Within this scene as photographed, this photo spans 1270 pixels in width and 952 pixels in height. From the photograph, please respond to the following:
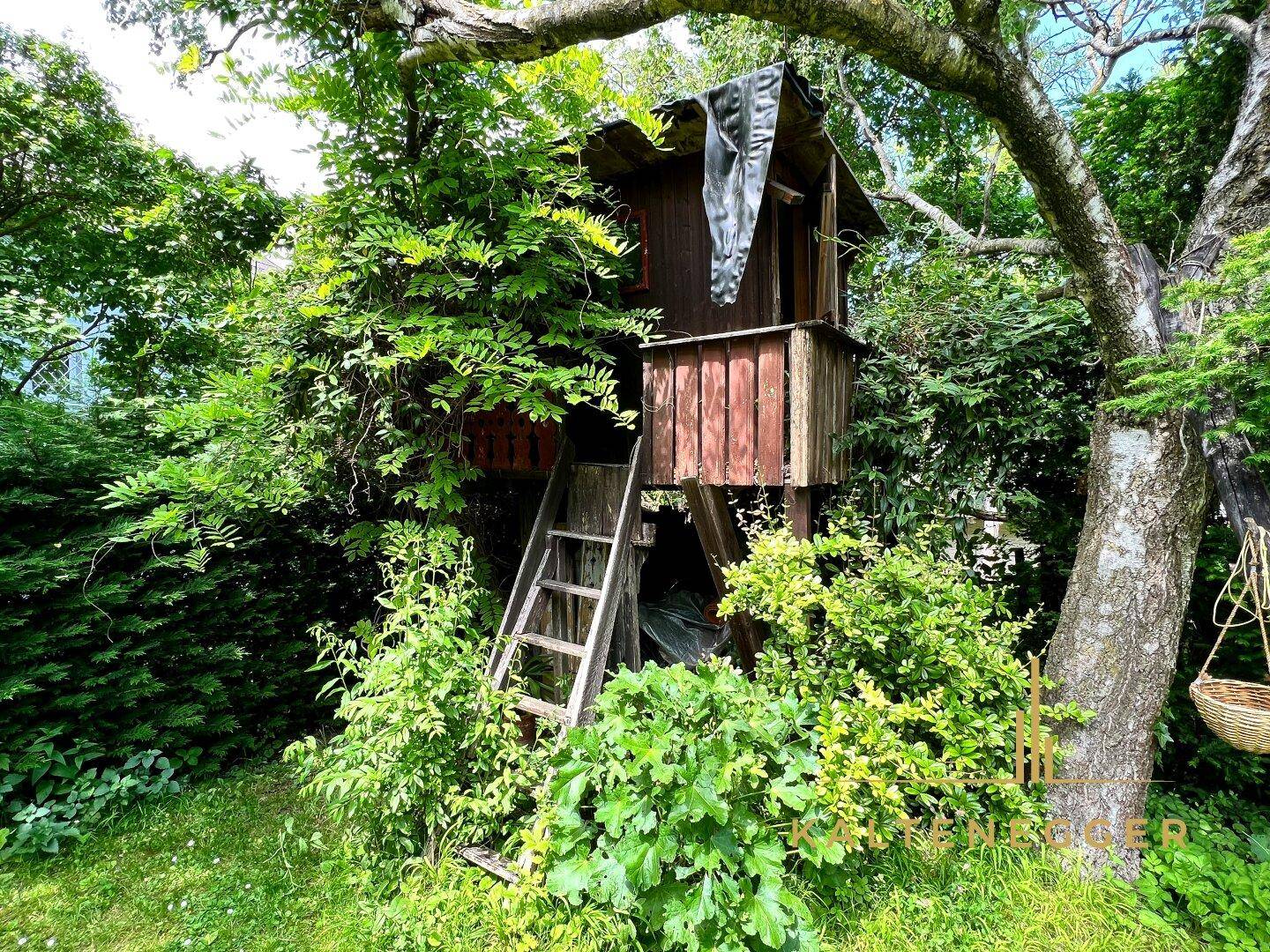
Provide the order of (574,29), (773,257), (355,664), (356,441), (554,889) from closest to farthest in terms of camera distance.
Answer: (554,889)
(574,29)
(355,664)
(356,441)
(773,257)

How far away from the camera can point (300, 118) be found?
3.13 m

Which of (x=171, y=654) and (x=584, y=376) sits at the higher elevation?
(x=584, y=376)

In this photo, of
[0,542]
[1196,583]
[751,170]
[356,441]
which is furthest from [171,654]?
[1196,583]

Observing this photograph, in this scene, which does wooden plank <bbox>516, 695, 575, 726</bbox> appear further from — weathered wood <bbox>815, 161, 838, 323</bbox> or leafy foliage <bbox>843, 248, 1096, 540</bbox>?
weathered wood <bbox>815, 161, 838, 323</bbox>

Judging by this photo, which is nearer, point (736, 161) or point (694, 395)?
point (736, 161)

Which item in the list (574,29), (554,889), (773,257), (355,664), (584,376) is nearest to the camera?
(554,889)

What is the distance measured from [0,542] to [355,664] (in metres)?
2.38

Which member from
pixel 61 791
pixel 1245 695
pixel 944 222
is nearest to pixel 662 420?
pixel 1245 695

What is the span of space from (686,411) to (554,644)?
5.34ft

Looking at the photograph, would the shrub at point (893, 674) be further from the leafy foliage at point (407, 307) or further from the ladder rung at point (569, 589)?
the leafy foliage at point (407, 307)

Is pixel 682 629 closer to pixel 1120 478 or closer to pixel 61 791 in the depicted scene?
pixel 1120 478

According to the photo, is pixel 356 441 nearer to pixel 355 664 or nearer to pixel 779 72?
pixel 355 664

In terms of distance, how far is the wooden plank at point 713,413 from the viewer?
3.29 meters

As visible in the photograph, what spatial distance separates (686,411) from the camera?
3441mm
